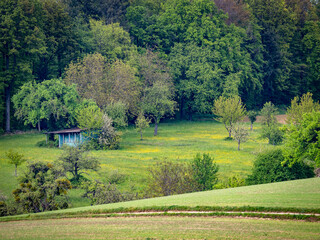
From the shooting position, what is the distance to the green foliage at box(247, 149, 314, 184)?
3575cm

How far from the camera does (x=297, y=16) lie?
373 ft

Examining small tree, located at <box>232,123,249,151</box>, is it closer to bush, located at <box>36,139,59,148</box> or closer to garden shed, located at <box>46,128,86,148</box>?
garden shed, located at <box>46,128,86,148</box>

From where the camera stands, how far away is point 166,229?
17516mm

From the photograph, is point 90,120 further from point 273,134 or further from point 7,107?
point 273,134

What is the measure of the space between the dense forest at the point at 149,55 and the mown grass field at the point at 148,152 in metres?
5.20

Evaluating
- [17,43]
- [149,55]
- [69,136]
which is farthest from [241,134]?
[17,43]

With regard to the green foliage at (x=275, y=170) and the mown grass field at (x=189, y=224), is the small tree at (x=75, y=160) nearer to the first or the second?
the mown grass field at (x=189, y=224)

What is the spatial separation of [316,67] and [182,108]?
40857 mm

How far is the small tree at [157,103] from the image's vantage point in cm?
7181

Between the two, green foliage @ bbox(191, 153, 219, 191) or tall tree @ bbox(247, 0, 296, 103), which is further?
tall tree @ bbox(247, 0, 296, 103)

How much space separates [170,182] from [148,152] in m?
18.5

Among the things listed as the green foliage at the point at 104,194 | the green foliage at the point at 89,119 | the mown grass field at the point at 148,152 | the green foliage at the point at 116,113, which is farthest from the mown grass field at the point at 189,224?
the green foliage at the point at 116,113

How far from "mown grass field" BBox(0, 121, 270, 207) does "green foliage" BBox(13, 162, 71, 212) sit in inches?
93.0

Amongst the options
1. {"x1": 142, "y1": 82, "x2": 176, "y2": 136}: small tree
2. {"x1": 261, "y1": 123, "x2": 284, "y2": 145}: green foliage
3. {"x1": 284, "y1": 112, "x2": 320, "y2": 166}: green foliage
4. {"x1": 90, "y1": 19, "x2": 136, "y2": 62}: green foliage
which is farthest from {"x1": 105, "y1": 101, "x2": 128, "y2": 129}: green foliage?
{"x1": 284, "y1": 112, "x2": 320, "y2": 166}: green foliage
